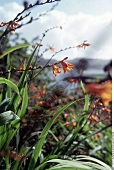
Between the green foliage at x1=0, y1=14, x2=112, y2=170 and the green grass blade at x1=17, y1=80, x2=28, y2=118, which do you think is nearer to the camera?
the green foliage at x1=0, y1=14, x2=112, y2=170

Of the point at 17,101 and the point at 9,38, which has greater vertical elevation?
the point at 9,38

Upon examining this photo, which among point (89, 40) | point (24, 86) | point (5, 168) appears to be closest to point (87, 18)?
point (89, 40)

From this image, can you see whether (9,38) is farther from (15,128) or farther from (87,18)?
(15,128)

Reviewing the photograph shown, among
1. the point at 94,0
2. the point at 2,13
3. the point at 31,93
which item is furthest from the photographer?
the point at 31,93

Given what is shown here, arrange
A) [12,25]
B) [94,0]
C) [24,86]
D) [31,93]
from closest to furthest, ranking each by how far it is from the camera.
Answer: [12,25]
[24,86]
[94,0]
[31,93]

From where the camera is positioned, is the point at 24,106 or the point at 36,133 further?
the point at 36,133

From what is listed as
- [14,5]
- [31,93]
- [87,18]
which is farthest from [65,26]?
[31,93]

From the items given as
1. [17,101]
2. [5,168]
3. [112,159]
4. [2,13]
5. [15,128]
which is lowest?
[112,159]

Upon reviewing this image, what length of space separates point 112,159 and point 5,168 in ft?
3.16

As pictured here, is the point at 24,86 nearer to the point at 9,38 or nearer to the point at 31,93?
the point at 31,93

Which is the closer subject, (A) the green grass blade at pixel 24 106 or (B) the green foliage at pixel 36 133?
(B) the green foliage at pixel 36 133

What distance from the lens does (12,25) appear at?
1484mm

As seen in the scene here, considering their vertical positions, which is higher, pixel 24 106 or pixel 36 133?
pixel 24 106

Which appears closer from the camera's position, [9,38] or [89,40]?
[89,40]
